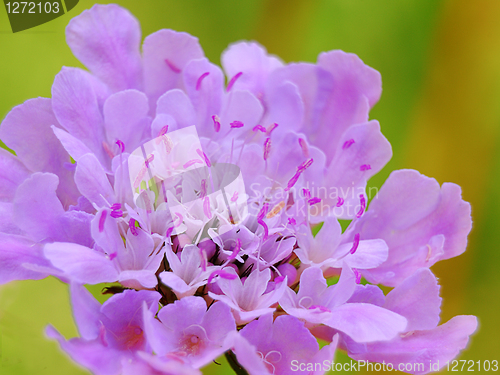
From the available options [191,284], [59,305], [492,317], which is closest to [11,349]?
[59,305]

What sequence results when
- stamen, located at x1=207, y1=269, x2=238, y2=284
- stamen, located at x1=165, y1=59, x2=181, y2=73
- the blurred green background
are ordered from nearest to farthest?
stamen, located at x1=207, y1=269, x2=238, y2=284, stamen, located at x1=165, y1=59, x2=181, y2=73, the blurred green background

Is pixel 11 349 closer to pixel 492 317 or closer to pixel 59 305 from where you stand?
pixel 59 305

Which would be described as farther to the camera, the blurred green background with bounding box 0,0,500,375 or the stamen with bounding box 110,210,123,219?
the blurred green background with bounding box 0,0,500,375

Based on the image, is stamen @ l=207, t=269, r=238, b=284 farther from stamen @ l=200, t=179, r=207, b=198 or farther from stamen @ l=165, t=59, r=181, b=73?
stamen @ l=165, t=59, r=181, b=73

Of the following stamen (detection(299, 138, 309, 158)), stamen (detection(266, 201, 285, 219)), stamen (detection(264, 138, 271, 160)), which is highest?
stamen (detection(264, 138, 271, 160))

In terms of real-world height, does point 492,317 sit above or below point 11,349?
below

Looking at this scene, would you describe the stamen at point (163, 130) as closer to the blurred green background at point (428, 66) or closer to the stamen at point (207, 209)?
the stamen at point (207, 209)

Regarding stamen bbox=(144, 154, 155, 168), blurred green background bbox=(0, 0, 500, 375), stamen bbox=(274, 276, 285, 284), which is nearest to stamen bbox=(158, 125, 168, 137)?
stamen bbox=(144, 154, 155, 168)

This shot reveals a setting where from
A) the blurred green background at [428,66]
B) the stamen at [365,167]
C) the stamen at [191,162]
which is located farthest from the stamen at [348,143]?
the blurred green background at [428,66]
